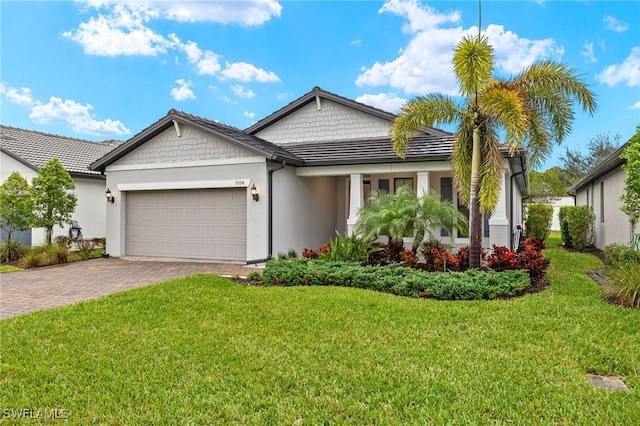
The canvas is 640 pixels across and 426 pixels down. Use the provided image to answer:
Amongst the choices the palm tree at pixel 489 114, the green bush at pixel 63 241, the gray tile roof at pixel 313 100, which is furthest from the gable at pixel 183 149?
the palm tree at pixel 489 114

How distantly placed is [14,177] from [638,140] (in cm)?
1752

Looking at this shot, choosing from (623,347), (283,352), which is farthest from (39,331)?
(623,347)

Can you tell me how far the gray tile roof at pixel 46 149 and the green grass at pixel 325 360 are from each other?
12.5 meters

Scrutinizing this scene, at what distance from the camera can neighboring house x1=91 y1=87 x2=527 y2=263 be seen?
12312 millimetres

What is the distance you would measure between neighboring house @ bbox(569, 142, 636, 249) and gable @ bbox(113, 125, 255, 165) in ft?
36.4

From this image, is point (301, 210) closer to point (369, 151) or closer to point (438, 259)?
point (369, 151)

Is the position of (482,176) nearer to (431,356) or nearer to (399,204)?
(399,204)

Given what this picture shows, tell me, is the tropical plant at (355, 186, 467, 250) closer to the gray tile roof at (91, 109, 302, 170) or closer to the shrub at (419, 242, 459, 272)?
the shrub at (419, 242, 459, 272)

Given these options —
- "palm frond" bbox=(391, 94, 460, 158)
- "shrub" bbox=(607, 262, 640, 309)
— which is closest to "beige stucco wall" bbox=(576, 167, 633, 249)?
"shrub" bbox=(607, 262, 640, 309)

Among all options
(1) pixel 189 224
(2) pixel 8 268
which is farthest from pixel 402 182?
(2) pixel 8 268

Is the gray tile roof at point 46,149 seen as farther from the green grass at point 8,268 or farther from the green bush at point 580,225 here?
the green bush at point 580,225

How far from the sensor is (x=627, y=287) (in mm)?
6637

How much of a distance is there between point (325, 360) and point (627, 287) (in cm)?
543

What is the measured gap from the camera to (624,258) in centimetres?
841
